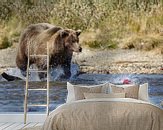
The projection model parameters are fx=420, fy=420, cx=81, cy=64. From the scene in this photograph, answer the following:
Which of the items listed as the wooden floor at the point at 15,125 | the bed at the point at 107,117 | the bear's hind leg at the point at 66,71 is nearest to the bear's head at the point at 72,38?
the bear's hind leg at the point at 66,71

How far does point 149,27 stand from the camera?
668 cm

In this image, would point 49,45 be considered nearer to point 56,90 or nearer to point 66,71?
point 66,71

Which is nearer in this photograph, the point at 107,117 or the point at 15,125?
the point at 107,117

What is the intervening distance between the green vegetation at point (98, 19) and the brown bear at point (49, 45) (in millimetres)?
106

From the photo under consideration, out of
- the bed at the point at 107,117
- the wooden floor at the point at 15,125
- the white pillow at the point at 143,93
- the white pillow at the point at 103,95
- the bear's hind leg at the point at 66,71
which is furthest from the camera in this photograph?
the bear's hind leg at the point at 66,71

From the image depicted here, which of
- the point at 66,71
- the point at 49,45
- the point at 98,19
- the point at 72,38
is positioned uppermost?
the point at 98,19

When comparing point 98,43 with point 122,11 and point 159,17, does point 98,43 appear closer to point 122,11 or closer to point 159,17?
point 122,11

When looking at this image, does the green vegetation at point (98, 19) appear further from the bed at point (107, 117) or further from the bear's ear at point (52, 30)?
the bed at point (107, 117)

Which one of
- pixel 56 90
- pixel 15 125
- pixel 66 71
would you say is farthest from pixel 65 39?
pixel 15 125

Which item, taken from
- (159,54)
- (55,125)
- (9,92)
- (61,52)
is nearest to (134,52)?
(159,54)

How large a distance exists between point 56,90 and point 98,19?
4.35ft

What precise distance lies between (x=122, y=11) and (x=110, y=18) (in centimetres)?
22

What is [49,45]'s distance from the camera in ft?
22.1

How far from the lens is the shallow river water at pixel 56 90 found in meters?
6.60
